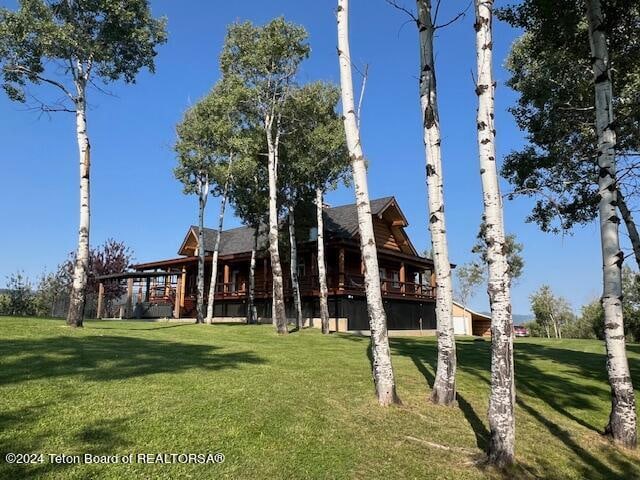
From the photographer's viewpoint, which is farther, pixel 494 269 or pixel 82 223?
pixel 82 223

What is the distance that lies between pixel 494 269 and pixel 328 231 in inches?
806

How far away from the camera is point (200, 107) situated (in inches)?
849

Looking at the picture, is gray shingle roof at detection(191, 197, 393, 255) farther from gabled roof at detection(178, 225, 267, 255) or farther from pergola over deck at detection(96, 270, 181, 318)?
pergola over deck at detection(96, 270, 181, 318)

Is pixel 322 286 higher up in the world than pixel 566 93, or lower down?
lower down

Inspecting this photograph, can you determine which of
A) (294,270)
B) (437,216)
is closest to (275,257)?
(294,270)

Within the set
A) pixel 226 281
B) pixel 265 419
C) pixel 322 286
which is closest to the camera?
pixel 265 419

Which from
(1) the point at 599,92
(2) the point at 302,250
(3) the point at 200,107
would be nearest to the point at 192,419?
(1) the point at 599,92

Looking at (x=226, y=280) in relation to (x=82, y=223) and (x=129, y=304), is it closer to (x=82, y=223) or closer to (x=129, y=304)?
(x=129, y=304)

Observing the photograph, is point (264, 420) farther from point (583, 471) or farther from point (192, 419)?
point (583, 471)

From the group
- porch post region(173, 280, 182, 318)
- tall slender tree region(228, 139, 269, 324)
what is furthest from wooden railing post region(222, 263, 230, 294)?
tall slender tree region(228, 139, 269, 324)

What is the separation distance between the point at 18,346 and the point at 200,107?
604 inches

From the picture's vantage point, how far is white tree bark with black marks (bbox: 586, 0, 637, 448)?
6117 millimetres

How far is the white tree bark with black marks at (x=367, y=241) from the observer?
22.1ft

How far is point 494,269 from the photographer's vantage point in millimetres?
5418
